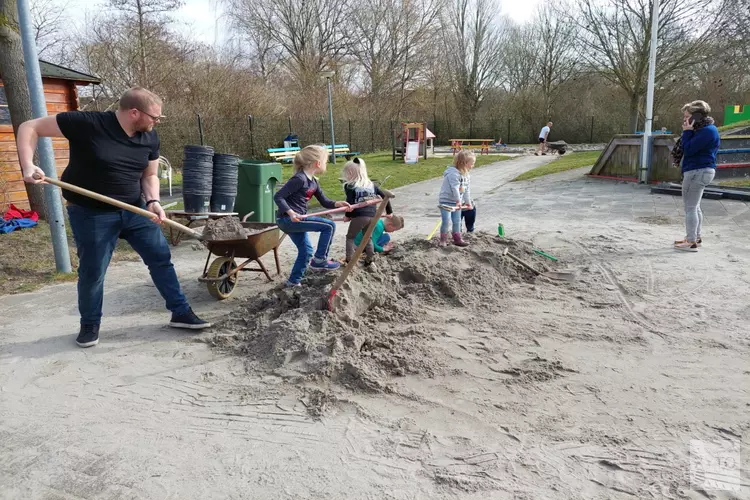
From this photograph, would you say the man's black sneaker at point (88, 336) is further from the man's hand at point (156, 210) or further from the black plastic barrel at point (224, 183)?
the black plastic barrel at point (224, 183)

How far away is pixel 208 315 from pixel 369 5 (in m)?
36.6

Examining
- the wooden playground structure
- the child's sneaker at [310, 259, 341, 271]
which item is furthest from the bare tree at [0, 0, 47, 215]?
the wooden playground structure

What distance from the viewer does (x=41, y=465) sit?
9.04 feet

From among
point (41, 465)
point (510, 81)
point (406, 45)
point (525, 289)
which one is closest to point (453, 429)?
point (41, 465)

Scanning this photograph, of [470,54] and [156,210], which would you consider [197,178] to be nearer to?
[156,210]

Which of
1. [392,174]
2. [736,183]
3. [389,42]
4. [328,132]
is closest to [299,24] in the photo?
[389,42]

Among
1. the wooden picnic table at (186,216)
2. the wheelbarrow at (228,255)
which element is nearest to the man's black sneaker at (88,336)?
the wheelbarrow at (228,255)

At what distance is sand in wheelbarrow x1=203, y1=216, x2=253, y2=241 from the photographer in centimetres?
513

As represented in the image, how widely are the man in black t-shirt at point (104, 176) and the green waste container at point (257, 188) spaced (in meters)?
4.09

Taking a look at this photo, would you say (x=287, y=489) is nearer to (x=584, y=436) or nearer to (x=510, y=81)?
(x=584, y=436)

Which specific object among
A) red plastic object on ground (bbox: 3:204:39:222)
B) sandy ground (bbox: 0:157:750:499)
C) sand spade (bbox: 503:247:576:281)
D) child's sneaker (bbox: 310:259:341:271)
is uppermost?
red plastic object on ground (bbox: 3:204:39:222)

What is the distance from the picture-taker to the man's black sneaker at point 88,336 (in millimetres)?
4246

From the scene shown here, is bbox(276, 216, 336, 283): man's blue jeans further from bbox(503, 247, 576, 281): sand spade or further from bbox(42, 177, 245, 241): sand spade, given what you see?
bbox(503, 247, 576, 281): sand spade

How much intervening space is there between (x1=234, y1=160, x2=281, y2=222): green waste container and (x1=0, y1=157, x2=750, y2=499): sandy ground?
3.23 meters
